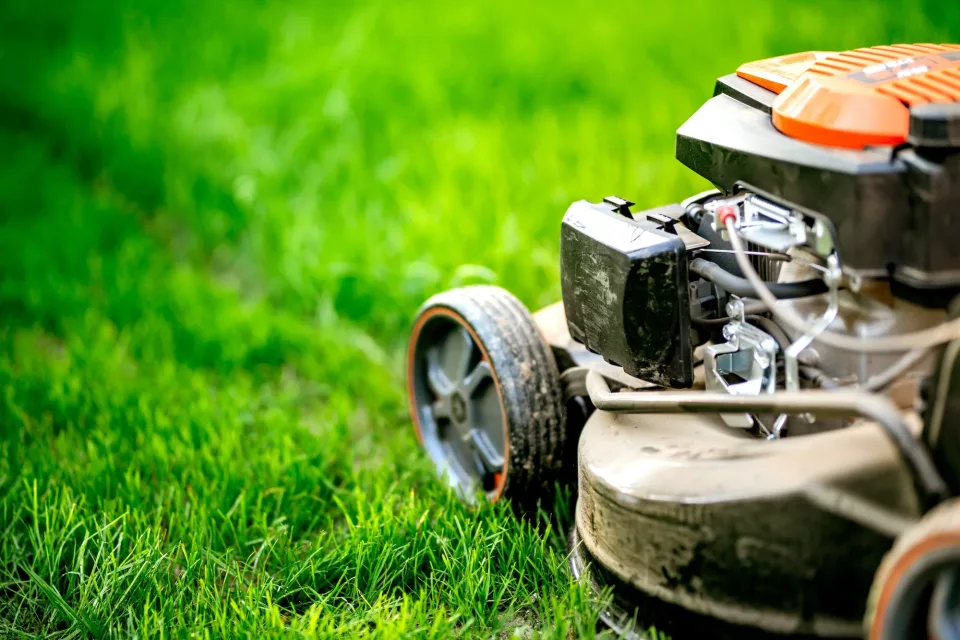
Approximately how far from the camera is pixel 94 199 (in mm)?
4902

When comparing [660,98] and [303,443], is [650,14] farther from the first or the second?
[303,443]

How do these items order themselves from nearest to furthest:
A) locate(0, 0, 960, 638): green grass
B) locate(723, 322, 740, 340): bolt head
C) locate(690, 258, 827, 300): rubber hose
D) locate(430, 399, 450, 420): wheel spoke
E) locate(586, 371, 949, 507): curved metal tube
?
locate(586, 371, 949, 507): curved metal tube < locate(690, 258, 827, 300): rubber hose < locate(723, 322, 740, 340): bolt head < locate(0, 0, 960, 638): green grass < locate(430, 399, 450, 420): wheel spoke

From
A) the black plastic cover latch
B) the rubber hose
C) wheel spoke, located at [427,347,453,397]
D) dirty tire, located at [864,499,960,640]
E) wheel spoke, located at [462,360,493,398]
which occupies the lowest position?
wheel spoke, located at [427,347,453,397]

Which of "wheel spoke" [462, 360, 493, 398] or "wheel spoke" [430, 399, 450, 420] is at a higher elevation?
"wheel spoke" [462, 360, 493, 398]

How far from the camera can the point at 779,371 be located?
6.77 ft

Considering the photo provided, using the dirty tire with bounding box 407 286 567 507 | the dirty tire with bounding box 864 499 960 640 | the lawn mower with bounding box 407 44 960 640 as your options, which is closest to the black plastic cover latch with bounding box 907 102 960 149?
the lawn mower with bounding box 407 44 960 640

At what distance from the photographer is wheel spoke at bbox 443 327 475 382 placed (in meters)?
2.67

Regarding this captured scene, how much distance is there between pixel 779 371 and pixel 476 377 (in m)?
0.82

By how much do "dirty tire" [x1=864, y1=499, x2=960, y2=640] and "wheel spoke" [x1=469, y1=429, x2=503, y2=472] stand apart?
117cm

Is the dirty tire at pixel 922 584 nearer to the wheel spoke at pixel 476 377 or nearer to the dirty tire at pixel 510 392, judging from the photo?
the dirty tire at pixel 510 392

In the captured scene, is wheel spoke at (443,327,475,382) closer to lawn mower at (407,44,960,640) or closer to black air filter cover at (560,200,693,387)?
lawn mower at (407,44,960,640)

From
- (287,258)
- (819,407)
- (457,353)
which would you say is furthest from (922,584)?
(287,258)

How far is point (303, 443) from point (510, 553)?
2.98 ft

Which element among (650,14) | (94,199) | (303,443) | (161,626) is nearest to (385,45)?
(650,14)
